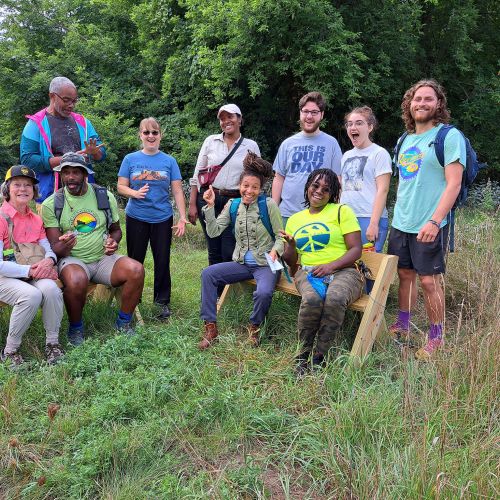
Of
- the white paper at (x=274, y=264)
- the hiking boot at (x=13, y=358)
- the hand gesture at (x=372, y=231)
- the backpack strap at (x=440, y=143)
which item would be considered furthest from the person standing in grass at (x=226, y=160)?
the hiking boot at (x=13, y=358)

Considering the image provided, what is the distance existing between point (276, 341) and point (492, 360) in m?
1.78

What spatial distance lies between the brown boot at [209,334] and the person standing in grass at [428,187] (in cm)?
158

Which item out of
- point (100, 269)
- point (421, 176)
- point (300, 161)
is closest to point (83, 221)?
point (100, 269)

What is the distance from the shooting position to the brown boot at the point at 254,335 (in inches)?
166

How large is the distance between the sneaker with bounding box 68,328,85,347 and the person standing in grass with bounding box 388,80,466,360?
105 inches

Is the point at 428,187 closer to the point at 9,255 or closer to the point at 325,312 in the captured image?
the point at 325,312

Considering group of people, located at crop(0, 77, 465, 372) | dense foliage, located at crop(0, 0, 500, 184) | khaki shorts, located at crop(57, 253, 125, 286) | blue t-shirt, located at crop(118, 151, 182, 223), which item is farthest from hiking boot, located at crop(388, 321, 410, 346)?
dense foliage, located at crop(0, 0, 500, 184)

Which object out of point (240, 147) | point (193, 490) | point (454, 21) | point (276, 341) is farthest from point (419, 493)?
point (454, 21)

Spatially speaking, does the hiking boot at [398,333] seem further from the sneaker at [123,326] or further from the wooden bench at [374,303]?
the sneaker at [123,326]

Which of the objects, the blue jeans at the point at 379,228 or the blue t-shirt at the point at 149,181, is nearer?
the blue jeans at the point at 379,228

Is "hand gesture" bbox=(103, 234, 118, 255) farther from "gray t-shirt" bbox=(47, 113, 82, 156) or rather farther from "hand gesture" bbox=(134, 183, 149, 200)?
"gray t-shirt" bbox=(47, 113, 82, 156)

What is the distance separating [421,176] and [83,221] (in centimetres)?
285

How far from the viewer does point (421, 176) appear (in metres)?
3.91

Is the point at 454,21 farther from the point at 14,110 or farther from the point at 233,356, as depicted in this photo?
the point at 233,356
